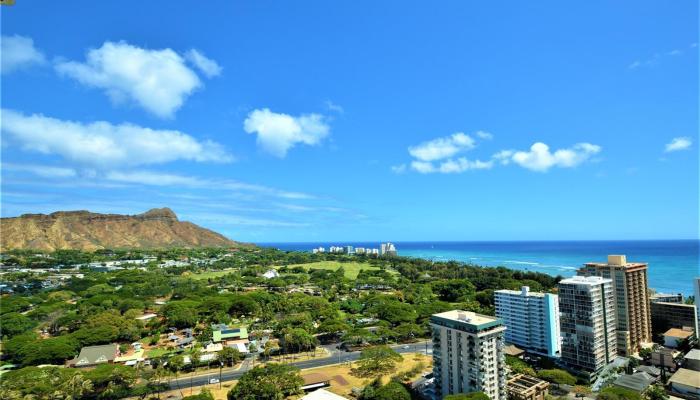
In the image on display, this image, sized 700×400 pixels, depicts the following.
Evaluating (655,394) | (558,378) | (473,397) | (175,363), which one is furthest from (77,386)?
(655,394)

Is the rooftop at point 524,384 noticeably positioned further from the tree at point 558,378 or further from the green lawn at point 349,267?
the green lawn at point 349,267

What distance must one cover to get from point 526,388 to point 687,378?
14457mm

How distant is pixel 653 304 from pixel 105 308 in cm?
8340

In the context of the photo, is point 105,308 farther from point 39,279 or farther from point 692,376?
point 692,376

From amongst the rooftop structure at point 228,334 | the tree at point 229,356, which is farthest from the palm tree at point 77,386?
the rooftop structure at point 228,334

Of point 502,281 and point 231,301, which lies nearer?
point 231,301

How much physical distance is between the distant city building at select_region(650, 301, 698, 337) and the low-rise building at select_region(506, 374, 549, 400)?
97.8 feet

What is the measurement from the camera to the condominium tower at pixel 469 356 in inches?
1131

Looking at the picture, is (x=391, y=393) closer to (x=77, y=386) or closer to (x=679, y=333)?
(x=77, y=386)

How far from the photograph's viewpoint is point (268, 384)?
3044 cm

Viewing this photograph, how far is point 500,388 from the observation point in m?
29.7

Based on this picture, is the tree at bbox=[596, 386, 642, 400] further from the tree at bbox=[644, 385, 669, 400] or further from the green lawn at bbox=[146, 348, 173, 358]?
the green lawn at bbox=[146, 348, 173, 358]

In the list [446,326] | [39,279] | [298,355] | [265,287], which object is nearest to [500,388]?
[446,326]

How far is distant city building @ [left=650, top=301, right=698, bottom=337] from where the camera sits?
158ft
